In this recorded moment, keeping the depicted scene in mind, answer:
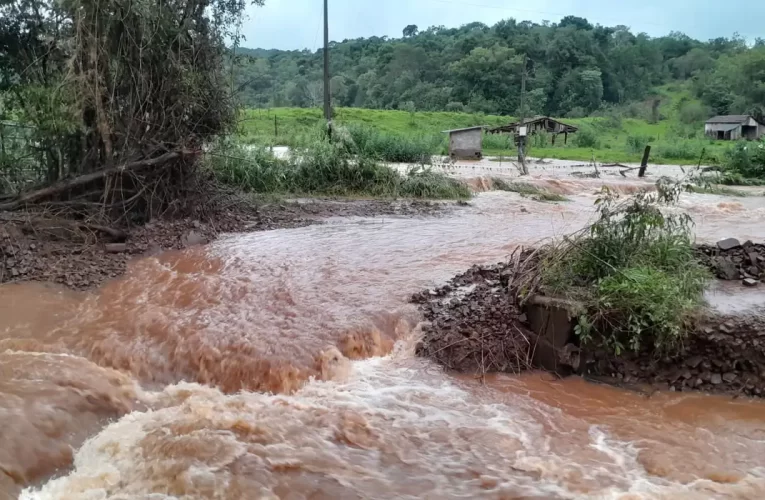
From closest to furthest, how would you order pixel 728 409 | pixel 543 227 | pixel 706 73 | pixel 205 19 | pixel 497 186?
pixel 728 409 → pixel 205 19 → pixel 543 227 → pixel 497 186 → pixel 706 73

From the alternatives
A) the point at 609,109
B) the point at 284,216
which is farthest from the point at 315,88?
the point at 284,216

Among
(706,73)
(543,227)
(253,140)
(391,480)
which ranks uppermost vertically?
(706,73)

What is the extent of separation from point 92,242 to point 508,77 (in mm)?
47380

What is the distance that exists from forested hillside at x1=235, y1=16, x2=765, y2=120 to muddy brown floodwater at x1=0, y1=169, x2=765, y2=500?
1500 inches

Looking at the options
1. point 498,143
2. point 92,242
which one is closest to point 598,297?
point 92,242

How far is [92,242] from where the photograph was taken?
9555mm

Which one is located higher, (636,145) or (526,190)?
(636,145)

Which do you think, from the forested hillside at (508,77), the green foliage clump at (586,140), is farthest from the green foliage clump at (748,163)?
the forested hillside at (508,77)

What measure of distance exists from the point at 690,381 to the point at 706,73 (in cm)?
6522

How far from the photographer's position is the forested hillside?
51.7 m

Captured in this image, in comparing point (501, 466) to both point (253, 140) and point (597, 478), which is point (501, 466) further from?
point (253, 140)

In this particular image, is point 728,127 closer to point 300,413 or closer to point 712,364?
point 712,364

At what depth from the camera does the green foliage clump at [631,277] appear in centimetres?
575

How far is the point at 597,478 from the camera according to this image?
450 cm
